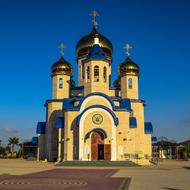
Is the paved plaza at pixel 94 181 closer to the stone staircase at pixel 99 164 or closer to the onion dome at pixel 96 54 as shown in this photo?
the stone staircase at pixel 99 164

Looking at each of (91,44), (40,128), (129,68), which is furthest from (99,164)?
(91,44)

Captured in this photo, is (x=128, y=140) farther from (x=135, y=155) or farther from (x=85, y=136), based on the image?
(x=85, y=136)

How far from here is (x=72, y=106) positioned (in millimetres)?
29938

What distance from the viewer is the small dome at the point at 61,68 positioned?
34.7 m

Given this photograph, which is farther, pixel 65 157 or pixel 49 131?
→ pixel 49 131

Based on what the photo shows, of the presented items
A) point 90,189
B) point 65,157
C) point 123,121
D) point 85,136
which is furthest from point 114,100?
point 90,189

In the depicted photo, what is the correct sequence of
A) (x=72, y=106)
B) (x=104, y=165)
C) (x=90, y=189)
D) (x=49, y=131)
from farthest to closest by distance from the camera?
(x=49, y=131) < (x=72, y=106) < (x=104, y=165) < (x=90, y=189)

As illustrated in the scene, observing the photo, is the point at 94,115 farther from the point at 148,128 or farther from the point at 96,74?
the point at 148,128

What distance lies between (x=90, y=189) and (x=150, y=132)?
26.0 meters

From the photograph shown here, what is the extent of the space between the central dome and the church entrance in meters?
12.2

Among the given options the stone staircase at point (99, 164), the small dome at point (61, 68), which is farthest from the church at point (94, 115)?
the stone staircase at point (99, 164)

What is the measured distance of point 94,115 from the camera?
28.0 metres

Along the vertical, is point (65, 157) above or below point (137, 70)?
below

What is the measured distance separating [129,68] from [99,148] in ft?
36.0
